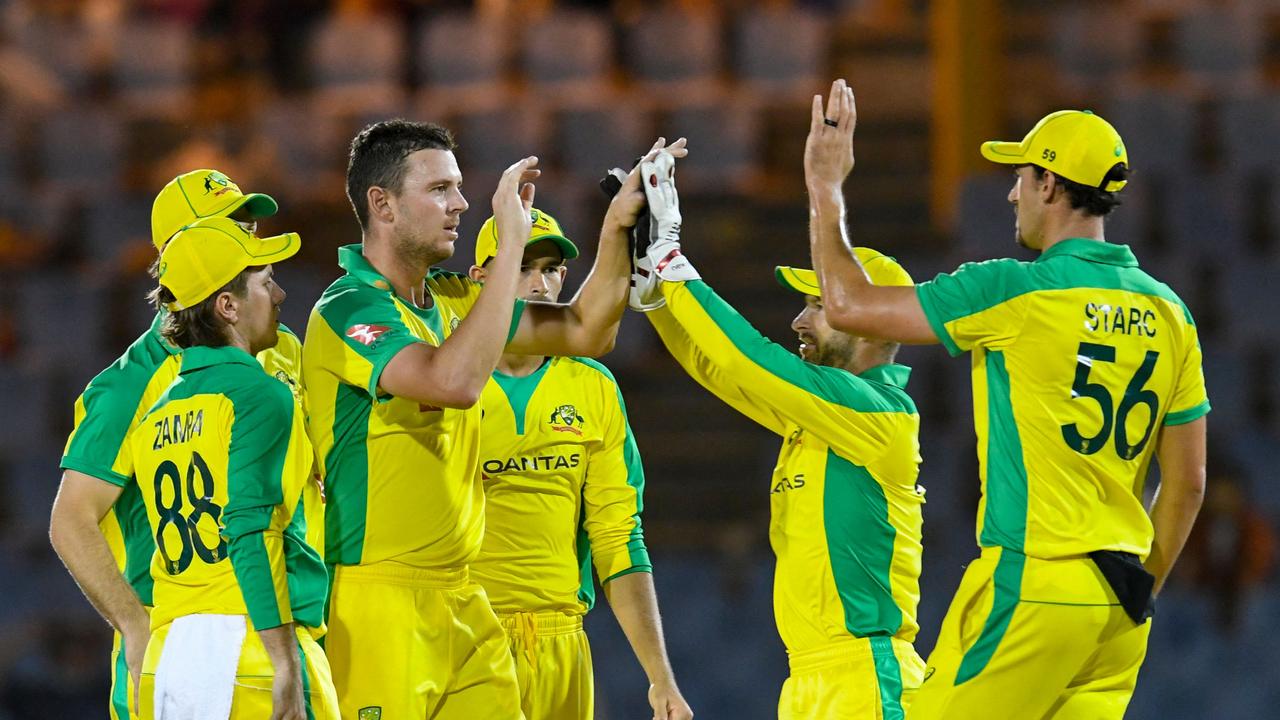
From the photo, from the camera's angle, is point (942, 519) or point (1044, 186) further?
point (942, 519)

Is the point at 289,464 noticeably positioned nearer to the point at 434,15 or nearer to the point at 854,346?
the point at 854,346

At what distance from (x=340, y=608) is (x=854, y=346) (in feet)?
5.45

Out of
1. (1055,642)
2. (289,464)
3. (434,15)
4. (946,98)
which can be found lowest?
(1055,642)

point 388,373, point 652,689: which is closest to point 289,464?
point 388,373

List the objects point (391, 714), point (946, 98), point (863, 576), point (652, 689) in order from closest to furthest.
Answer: point (391, 714) → point (863, 576) → point (652, 689) → point (946, 98)

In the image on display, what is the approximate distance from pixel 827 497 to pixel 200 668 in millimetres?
1810

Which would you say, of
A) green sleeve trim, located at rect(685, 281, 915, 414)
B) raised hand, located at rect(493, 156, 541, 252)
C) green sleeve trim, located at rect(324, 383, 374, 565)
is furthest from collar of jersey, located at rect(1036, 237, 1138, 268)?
green sleeve trim, located at rect(324, 383, 374, 565)

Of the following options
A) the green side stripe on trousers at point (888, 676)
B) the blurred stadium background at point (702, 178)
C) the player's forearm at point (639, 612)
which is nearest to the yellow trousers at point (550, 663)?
the player's forearm at point (639, 612)

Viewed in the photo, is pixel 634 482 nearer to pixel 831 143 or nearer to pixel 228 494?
pixel 831 143

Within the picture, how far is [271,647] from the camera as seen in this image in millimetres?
4180

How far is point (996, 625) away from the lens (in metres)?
4.41

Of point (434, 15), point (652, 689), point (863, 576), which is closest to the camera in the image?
point (863, 576)

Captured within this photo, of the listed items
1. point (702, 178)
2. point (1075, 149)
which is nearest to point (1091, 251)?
point (1075, 149)

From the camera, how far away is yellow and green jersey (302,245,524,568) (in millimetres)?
4641
